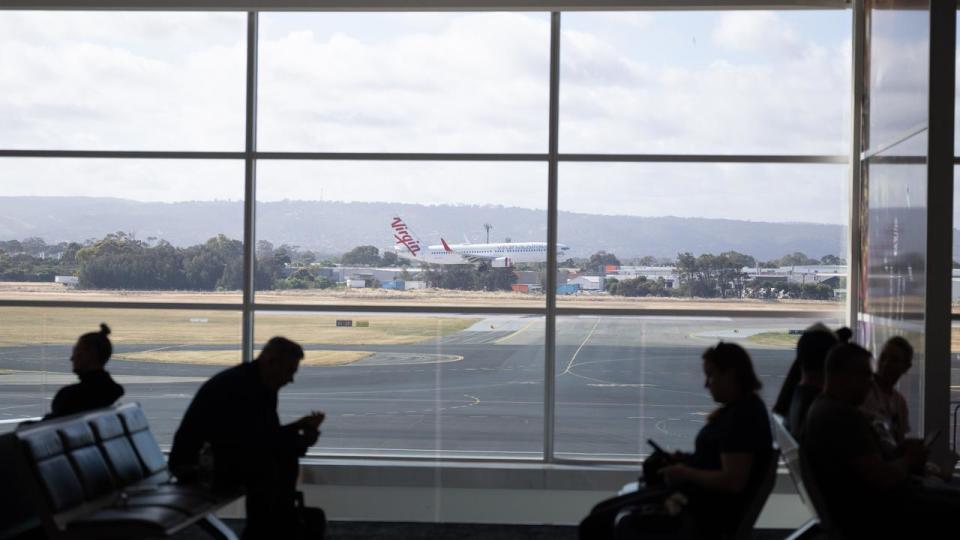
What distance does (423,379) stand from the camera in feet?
26.0

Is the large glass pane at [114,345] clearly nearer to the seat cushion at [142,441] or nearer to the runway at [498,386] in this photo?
the runway at [498,386]

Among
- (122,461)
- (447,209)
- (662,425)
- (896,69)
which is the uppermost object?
(896,69)

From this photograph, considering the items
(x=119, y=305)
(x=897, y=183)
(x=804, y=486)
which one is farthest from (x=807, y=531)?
(x=119, y=305)

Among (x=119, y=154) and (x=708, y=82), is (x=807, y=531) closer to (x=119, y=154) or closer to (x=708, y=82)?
(x=708, y=82)

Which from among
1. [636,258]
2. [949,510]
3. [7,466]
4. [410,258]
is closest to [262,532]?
[7,466]

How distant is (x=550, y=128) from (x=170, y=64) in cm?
303

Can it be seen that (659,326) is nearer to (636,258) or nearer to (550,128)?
(636,258)

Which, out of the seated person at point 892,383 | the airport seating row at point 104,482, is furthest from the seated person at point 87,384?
the seated person at point 892,383

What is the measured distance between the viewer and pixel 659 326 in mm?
7543

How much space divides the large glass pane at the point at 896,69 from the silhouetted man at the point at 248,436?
4.09 m

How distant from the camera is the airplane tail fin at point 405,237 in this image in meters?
7.91

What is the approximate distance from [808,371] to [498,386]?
3.94 meters

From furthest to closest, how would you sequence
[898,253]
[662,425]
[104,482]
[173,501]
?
[662,425] < [898,253] < [104,482] < [173,501]

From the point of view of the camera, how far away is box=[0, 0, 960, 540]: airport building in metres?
7.48
